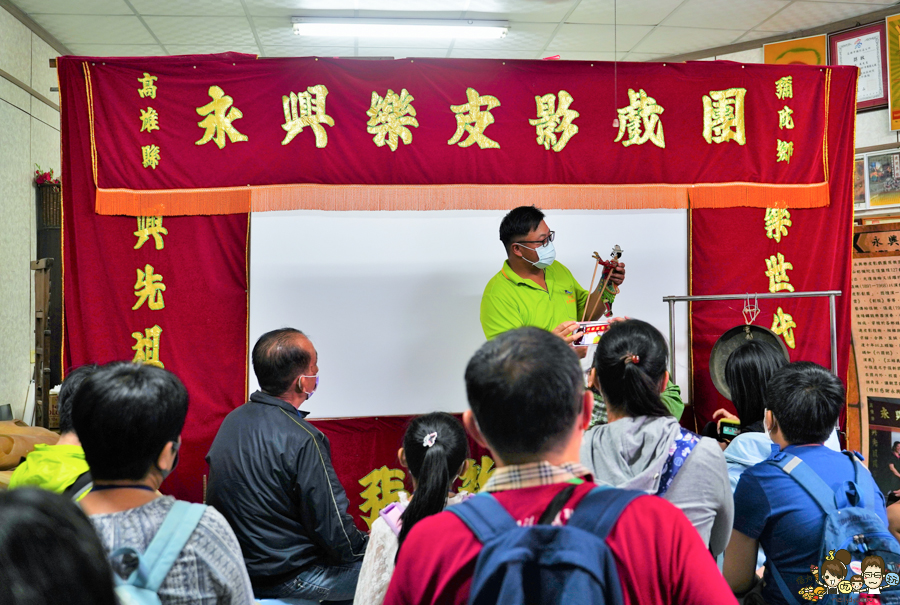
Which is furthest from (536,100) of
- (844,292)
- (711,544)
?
(711,544)

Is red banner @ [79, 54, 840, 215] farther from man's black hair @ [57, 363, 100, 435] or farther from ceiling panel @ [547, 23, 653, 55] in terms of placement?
ceiling panel @ [547, 23, 653, 55]

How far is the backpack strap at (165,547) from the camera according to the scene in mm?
1016

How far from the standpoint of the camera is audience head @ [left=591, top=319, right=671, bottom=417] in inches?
59.4

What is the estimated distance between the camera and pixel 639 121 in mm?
3611

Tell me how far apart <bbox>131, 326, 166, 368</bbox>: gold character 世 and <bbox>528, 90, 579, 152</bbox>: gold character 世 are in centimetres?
215

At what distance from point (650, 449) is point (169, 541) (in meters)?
0.93

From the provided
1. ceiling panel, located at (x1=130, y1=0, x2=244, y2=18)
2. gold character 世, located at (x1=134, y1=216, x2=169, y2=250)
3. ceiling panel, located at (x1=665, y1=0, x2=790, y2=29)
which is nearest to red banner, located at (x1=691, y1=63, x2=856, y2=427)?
ceiling panel, located at (x1=665, y1=0, x2=790, y2=29)

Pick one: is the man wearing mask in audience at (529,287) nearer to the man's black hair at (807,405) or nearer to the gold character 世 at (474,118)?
the gold character 世 at (474,118)

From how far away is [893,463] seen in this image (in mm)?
3859

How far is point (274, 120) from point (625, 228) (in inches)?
76.4

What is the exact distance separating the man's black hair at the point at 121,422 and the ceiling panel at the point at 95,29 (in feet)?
14.2

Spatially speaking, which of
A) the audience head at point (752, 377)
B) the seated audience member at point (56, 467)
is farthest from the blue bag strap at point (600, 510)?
the audience head at point (752, 377)

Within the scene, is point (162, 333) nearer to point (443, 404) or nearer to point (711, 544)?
point (443, 404)

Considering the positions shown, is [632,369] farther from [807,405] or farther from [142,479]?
[142,479]
